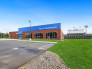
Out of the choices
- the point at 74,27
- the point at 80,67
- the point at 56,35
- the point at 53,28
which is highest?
the point at 74,27

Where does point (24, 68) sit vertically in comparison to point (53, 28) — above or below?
below

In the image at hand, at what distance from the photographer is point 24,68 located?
3.07 m

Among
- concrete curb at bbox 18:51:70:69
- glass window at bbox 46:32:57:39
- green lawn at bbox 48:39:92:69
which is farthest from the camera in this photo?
glass window at bbox 46:32:57:39

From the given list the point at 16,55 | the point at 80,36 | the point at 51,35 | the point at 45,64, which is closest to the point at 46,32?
the point at 51,35

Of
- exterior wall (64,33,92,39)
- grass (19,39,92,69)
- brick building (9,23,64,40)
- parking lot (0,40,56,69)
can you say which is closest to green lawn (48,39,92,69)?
grass (19,39,92,69)

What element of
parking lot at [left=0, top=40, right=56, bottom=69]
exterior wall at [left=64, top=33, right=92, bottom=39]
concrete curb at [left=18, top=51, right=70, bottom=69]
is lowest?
parking lot at [left=0, top=40, right=56, bottom=69]

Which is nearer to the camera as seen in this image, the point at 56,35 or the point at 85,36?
the point at 56,35

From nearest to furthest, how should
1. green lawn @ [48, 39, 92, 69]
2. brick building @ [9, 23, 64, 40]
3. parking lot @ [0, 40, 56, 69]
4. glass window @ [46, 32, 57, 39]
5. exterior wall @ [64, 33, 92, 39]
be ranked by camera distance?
green lawn @ [48, 39, 92, 69] < parking lot @ [0, 40, 56, 69] < brick building @ [9, 23, 64, 40] < glass window @ [46, 32, 57, 39] < exterior wall @ [64, 33, 92, 39]

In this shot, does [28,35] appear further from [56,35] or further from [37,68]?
[37,68]

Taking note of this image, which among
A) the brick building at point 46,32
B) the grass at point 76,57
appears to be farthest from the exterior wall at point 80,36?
the grass at point 76,57

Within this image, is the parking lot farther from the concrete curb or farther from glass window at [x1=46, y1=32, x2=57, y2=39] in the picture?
glass window at [x1=46, y1=32, x2=57, y2=39]

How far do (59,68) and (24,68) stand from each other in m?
2.27

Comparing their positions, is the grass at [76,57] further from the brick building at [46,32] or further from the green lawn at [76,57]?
the brick building at [46,32]

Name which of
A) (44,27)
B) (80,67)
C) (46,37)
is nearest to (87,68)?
(80,67)
